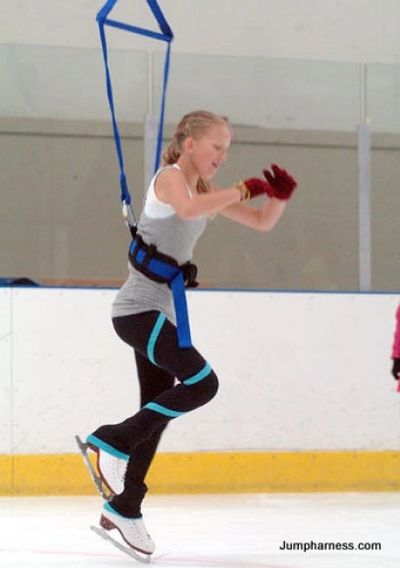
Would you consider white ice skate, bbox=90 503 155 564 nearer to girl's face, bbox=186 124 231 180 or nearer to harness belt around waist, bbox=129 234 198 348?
harness belt around waist, bbox=129 234 198 348

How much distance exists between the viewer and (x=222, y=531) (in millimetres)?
4707

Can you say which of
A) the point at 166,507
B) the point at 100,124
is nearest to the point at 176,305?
the point at 166,507

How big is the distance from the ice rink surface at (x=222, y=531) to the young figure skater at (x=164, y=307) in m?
0.30

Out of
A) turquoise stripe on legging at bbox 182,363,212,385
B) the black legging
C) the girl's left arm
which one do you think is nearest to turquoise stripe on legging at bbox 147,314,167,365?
the black legging

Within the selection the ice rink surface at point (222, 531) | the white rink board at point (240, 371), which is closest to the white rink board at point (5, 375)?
the white rink board at point (240, 371)

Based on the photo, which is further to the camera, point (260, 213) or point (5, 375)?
point (5, 375)

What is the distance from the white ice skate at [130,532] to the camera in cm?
377

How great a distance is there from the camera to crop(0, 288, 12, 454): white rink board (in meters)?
6.04

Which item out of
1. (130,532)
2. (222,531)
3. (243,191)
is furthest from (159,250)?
(222,531)

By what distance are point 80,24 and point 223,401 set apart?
397 cm

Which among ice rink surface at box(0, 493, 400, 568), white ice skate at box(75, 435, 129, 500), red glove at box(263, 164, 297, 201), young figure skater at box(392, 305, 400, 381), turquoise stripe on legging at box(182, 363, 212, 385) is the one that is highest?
red glove at box(263, 164, 297, 201)

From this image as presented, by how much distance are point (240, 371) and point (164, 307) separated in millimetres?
2536

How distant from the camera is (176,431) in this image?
622 cm

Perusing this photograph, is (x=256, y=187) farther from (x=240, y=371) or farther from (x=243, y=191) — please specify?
(x=240, y=371)
